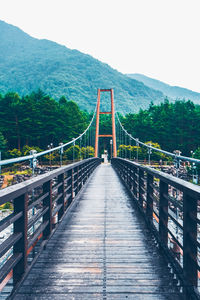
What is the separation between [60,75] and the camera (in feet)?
423

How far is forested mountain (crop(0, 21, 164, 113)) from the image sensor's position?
116312mm

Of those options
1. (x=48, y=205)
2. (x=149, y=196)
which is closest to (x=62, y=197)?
(x=48, y=205)

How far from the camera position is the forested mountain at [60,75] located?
116312 mm

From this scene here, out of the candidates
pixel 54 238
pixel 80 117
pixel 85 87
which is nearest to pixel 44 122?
pixel 80 117

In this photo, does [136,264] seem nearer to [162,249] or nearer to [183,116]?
[162,249]

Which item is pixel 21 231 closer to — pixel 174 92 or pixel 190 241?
pixel 190 241

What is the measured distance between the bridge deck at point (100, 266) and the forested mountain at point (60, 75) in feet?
324

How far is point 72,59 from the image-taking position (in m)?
161

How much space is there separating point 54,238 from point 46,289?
1.19 m

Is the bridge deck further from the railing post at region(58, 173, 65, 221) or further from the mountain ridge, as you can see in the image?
the mountain ridge

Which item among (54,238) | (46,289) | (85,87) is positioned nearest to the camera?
(46,289)

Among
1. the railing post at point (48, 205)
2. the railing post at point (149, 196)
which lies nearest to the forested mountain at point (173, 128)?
the railing post at point (149, 196)

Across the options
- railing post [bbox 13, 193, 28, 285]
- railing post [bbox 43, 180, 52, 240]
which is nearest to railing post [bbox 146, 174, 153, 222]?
railing post [bbox 43, 180, 52, 240]

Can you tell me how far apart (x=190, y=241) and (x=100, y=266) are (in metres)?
1.00
